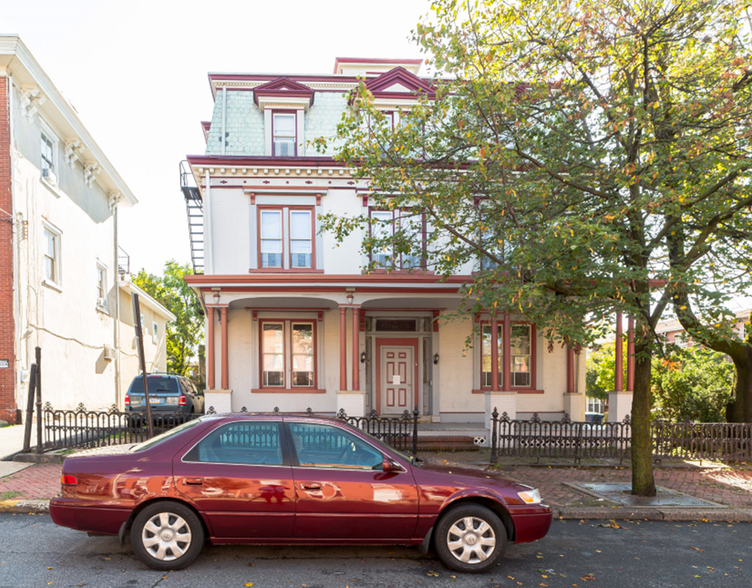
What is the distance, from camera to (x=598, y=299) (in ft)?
27.5

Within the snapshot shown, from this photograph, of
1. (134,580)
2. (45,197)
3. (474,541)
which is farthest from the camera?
(45,197)

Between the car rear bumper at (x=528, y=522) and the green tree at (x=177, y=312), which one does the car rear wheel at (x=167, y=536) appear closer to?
the car rear bumper at (x=528, y=522)

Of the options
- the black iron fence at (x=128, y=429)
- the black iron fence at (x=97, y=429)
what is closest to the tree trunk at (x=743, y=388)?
the black iron fence at (x=128, y=429)

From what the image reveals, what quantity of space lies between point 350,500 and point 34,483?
19.7 ft

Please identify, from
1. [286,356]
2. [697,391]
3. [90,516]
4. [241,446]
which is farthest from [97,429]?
[697,391]

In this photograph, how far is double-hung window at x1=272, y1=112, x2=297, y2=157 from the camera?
1575 cm

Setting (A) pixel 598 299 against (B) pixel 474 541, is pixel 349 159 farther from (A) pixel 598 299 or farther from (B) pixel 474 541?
(B) pixel 474 541

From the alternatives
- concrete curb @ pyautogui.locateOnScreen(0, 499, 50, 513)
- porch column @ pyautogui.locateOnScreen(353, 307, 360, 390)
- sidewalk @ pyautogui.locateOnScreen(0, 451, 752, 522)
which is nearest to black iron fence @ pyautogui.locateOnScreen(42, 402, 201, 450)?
sidewalk @ pyautogui.locateOnScreen(0, 451, 752, 522)

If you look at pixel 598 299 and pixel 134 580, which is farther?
pixel 598 299

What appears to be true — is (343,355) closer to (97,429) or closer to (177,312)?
(97,429)

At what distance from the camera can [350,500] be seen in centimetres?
505

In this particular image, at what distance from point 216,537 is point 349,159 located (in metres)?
6.96

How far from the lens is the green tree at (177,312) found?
135ft

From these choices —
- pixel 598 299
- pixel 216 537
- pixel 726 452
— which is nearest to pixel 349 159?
pixel 598 299
